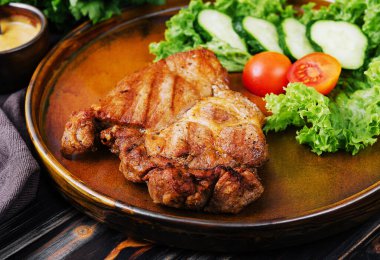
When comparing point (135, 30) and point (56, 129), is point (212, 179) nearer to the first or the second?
point (56, 129)

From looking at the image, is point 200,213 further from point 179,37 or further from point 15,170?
point 179,37

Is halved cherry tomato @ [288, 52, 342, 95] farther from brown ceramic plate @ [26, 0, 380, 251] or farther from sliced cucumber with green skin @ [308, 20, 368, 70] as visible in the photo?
brown ceramic plate @ [26, 0, 380, 251]

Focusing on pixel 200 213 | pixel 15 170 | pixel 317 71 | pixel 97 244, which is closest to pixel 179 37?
pixel 317 71

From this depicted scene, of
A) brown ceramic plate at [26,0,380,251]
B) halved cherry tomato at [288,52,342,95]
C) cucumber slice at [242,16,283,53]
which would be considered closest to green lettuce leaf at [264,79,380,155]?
brown ceramic plate at [26,0,380,251]

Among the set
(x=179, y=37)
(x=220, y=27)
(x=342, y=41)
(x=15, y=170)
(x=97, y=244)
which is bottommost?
(x=97, y=244)

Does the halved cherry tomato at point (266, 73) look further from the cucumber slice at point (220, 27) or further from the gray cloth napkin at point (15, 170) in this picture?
the gray cloth napkin at point (15, 170)
